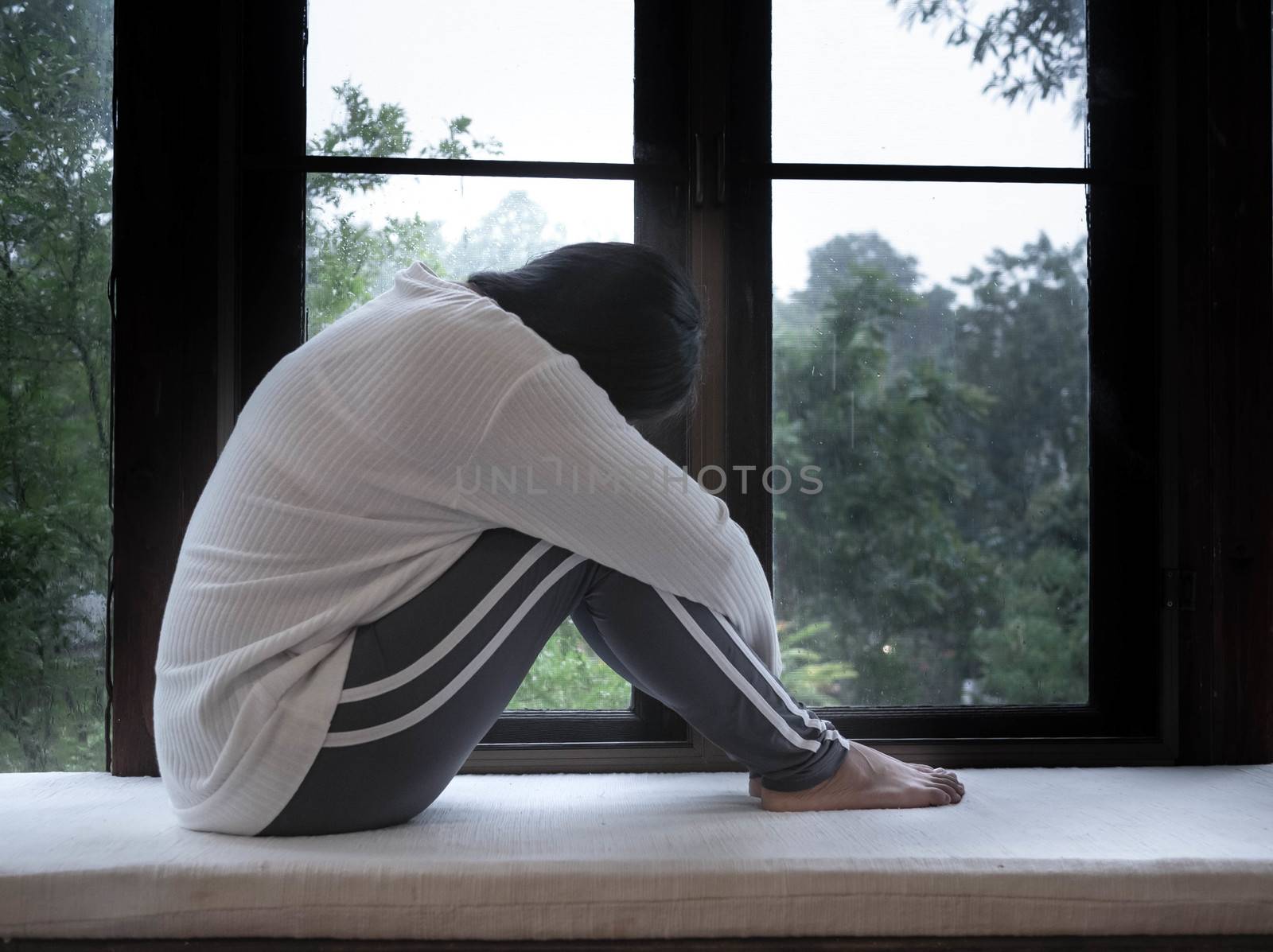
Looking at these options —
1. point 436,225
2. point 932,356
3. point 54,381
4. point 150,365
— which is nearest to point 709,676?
point 932,356

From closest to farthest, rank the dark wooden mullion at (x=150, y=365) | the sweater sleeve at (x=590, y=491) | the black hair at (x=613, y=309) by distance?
the sweater sleeve at (x=590, y=491), the black hair at (x=613, y=309), the dark wooden mullion at (x=150, y=365)

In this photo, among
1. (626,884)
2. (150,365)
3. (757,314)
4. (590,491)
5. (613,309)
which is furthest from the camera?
(757,314)

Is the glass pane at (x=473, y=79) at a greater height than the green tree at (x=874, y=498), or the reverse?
the glass pane at (x=473, y=79)

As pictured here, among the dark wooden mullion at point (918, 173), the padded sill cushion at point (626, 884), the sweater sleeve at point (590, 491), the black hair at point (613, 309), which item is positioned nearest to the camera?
the padded sill cushion at point (626, 884)

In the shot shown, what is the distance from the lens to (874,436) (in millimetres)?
1642

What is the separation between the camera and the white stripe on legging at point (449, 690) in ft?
3.59

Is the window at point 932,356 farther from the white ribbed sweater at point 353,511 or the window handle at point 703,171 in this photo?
the white ribbed sweater at point 353,511

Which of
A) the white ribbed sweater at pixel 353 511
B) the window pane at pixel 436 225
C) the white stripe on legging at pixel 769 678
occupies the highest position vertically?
the window pane at pixel 436 225

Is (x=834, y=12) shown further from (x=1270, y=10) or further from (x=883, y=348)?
(x=1270, y=10)

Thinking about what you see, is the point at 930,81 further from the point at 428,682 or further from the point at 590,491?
the point at 428,682

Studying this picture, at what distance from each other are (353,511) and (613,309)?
403 millimetres

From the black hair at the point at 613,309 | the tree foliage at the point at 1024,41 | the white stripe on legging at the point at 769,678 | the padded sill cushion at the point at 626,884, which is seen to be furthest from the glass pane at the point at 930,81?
the padded sill cushion at the point at 626,884

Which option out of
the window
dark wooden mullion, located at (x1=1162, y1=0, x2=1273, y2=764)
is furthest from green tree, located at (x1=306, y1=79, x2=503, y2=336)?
dark wooden mullion, located at (x1=1162, y1=0, x2=1273, y2=764)

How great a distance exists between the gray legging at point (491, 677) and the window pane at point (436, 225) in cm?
43
